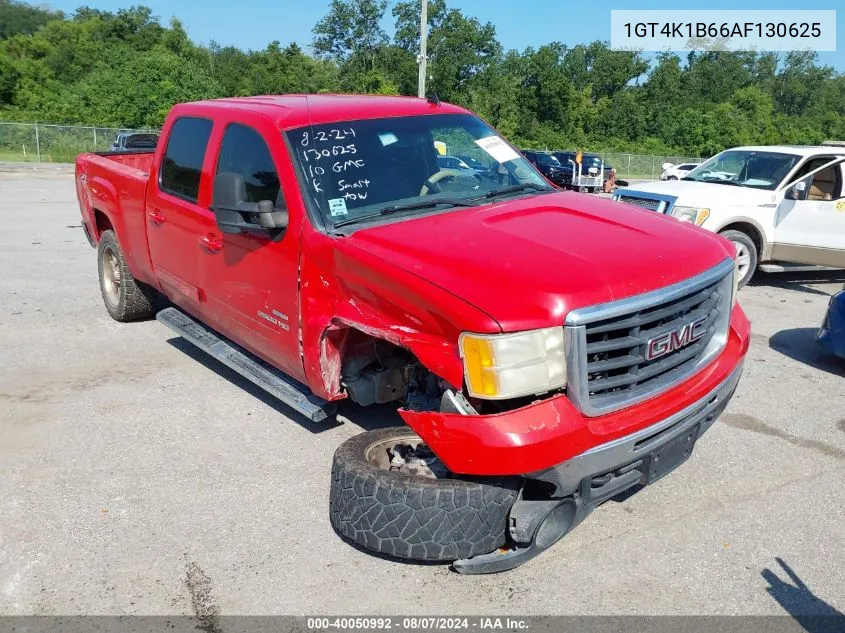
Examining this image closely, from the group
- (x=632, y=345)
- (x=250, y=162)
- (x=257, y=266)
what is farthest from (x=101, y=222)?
(x=632, y=345)

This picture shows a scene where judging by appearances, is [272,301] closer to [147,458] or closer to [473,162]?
[147,458]

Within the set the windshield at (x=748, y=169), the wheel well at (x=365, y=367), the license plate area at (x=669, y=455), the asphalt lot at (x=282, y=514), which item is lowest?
the asphalt lot at (x=282, y=514)

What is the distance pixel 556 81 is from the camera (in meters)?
61.9

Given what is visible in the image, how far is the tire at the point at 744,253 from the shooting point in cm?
884

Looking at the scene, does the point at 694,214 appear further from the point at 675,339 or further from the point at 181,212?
the point at 181,212

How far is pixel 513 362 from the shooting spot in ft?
9.71

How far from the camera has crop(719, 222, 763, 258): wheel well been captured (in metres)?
8.95

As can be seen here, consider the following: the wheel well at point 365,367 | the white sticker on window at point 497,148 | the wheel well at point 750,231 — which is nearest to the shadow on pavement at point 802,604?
the wheel well at point 365,367

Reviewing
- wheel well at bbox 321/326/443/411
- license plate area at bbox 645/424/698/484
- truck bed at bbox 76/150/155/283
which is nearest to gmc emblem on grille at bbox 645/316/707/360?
license plate area at bbox 645/424/698/484

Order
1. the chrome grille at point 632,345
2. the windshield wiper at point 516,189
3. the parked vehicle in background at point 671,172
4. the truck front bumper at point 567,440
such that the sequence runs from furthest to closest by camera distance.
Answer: the parked vehicle in background at point 671,172 < the windshield wiper at point 516,189 < the chrome grille at point 632,345 < the truck front bumper at point 567,440

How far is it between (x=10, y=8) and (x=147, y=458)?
12753cm

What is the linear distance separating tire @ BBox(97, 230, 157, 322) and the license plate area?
493cm

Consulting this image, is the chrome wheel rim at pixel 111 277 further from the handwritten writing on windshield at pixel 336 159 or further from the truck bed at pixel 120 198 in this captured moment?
the handwritten writing on windshield at pixel 336 159

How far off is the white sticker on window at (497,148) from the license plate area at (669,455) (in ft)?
6.95
